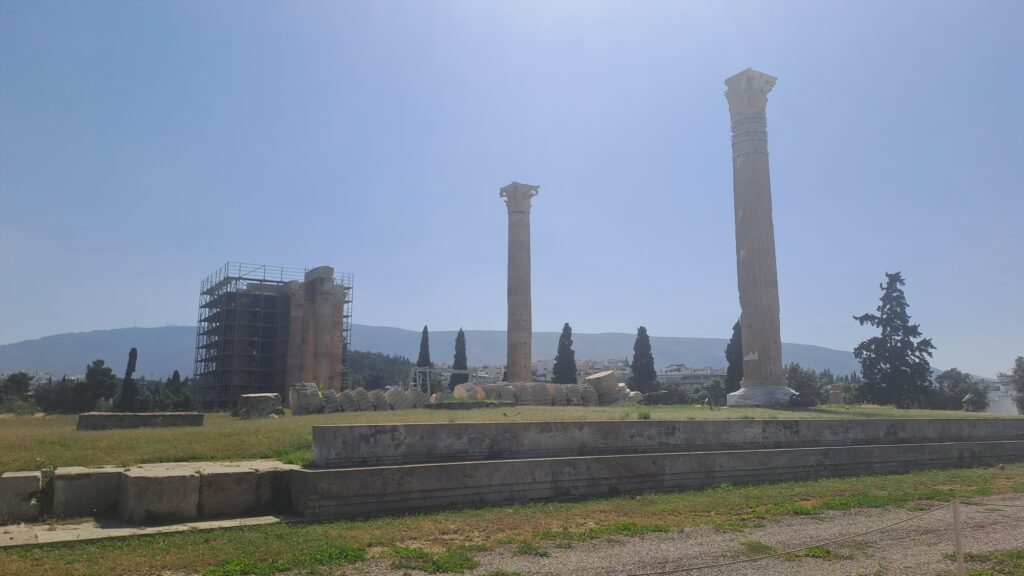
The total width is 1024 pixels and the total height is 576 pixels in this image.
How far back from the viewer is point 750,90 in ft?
87.0

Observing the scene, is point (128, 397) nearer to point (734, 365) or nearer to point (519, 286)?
point (519, 286)

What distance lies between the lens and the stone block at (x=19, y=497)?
296 inches

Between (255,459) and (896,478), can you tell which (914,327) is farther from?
(255,459)

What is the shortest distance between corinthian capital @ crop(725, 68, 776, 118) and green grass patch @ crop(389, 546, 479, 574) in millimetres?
23747

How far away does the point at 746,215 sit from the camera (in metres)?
26.1

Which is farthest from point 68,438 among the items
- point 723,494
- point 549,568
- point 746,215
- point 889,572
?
point 746,215

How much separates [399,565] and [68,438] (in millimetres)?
8015

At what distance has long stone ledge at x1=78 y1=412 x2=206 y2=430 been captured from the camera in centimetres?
1622

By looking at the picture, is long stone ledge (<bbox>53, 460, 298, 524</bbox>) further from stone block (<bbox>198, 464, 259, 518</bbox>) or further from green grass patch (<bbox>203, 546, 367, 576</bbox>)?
green grass patch (<bbox>203, 546, 367, 576</bbox>)

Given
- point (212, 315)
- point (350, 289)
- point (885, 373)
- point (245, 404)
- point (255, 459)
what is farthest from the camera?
point (350, 289)

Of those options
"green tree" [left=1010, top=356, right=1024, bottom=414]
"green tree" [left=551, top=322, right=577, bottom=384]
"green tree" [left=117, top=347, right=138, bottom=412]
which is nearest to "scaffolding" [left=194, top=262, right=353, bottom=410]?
"green tree" [left=117, top=347, right=138, bottom=412]

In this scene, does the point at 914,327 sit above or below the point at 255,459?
above

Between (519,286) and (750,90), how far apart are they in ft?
47.7

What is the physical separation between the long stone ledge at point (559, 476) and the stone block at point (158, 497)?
1142 millimetres
